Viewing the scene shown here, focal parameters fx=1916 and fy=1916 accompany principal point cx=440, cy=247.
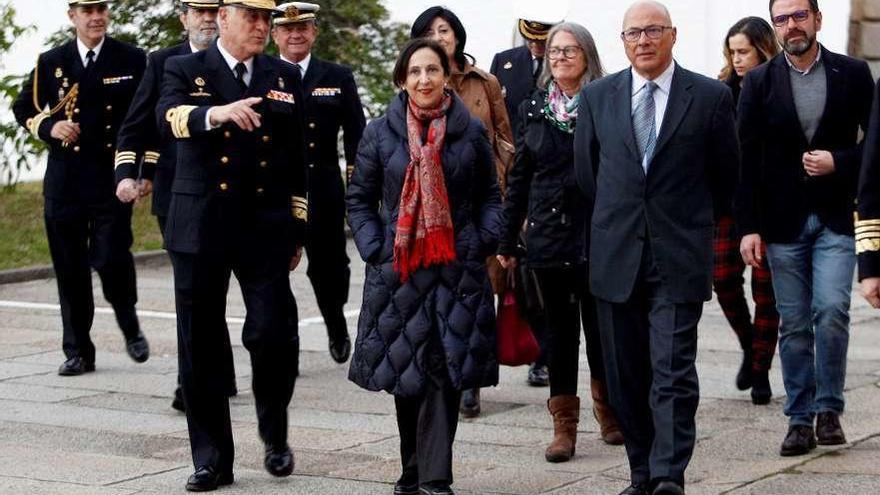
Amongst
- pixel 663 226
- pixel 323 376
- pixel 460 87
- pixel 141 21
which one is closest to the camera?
pixel 663 226

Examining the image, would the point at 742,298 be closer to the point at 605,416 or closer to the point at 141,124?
the point at 605,416

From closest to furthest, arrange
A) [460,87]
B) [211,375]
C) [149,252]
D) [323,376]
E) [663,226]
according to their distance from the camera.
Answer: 1. [663,226]
2. [211,375]
3. [460,87]
4. [323,376]
5. [149,252]

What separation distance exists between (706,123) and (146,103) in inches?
113

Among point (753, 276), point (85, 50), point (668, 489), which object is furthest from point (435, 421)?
point (85, 50)

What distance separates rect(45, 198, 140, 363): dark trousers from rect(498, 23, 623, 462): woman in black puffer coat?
132 inches

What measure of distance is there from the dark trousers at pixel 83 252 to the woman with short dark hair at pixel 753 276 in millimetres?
3452

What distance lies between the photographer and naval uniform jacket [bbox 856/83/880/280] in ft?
21.5

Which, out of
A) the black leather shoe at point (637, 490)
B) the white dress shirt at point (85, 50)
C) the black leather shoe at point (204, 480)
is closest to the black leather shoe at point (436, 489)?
the black leather shoe at point (637, 490)

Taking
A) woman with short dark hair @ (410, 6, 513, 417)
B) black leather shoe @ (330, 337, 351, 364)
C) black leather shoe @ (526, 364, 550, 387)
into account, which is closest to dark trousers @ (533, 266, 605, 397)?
woman with short dark hair @ (410, 6, 513, 417)

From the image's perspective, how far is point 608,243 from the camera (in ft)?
23.4

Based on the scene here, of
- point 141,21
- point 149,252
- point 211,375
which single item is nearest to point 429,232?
point 211,375

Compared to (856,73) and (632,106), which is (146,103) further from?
(856,73)

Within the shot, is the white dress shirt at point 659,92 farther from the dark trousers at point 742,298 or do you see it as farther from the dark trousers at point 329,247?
the dark trousers at point 329,247

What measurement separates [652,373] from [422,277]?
36.7 inches
